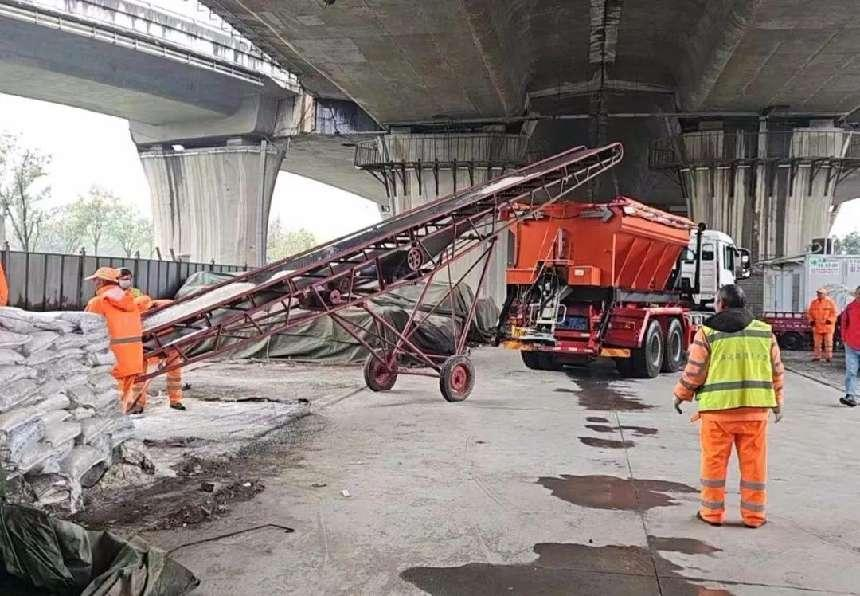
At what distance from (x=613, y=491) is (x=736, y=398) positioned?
1482mm

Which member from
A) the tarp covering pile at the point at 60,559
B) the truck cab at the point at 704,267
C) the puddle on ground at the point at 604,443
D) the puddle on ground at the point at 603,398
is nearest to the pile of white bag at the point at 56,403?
the tarp covering pile at the point at 60,559

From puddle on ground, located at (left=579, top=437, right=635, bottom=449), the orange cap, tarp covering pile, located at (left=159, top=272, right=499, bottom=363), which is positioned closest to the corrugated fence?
tarp covering pile, located at (left=159, top=272, right=499, bottom=363)

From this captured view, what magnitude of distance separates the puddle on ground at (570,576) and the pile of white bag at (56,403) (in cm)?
237

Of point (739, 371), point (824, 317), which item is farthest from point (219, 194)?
point (739, 371)

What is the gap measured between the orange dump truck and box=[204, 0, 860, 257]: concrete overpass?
549 centimetres

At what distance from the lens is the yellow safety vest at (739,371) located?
508cm

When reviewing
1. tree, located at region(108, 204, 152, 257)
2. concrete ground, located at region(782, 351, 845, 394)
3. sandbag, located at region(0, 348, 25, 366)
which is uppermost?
tree, located at region(108, 204, 152, 257)

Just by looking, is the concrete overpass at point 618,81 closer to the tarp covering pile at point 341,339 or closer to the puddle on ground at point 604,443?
the tarp covering pile at point 341,339

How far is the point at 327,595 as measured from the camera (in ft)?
13.0

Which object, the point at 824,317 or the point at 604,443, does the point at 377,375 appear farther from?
the point at 824,317

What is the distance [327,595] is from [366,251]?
5811 millimetres

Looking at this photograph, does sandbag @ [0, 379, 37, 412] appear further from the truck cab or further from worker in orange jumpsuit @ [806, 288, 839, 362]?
worker in orange jumpsuit @ [806, 288, 839, 362]

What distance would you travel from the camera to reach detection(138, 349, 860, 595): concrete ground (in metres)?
4.25

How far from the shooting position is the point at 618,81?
2667 centimetres
